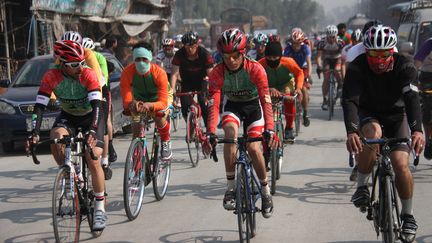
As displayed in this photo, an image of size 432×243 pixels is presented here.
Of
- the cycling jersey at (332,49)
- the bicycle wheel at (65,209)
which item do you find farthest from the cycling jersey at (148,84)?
the cycling jersey at (332,49)

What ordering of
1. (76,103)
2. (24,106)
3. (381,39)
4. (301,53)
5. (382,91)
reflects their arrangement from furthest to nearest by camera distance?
(301,53) < (24,106) < (76,103) < (382,91) < (381,39)

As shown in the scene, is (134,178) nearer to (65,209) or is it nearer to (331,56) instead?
(65,209)

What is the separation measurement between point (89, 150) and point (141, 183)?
1.54 m

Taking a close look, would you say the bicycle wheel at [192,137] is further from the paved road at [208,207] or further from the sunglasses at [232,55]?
the sunglasses at [232,55]

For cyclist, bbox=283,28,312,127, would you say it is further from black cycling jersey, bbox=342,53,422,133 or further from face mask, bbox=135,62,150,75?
black cycling jersey, bbox=342,53,422,133

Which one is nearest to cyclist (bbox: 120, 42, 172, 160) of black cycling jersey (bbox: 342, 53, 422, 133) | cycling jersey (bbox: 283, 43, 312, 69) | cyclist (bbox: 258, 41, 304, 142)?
cyclist (bbox: 258, 41, 304, 142)

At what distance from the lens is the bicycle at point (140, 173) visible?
7680mm

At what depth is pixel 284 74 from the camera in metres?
10.4

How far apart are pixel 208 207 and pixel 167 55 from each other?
7.44 m

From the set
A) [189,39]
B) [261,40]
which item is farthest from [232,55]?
[261,40]

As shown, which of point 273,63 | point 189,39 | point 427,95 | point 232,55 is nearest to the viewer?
point 232,55

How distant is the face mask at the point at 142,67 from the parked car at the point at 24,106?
3.75 metres

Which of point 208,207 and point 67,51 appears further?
point 208,207

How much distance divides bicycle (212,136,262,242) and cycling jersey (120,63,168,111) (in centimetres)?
212
